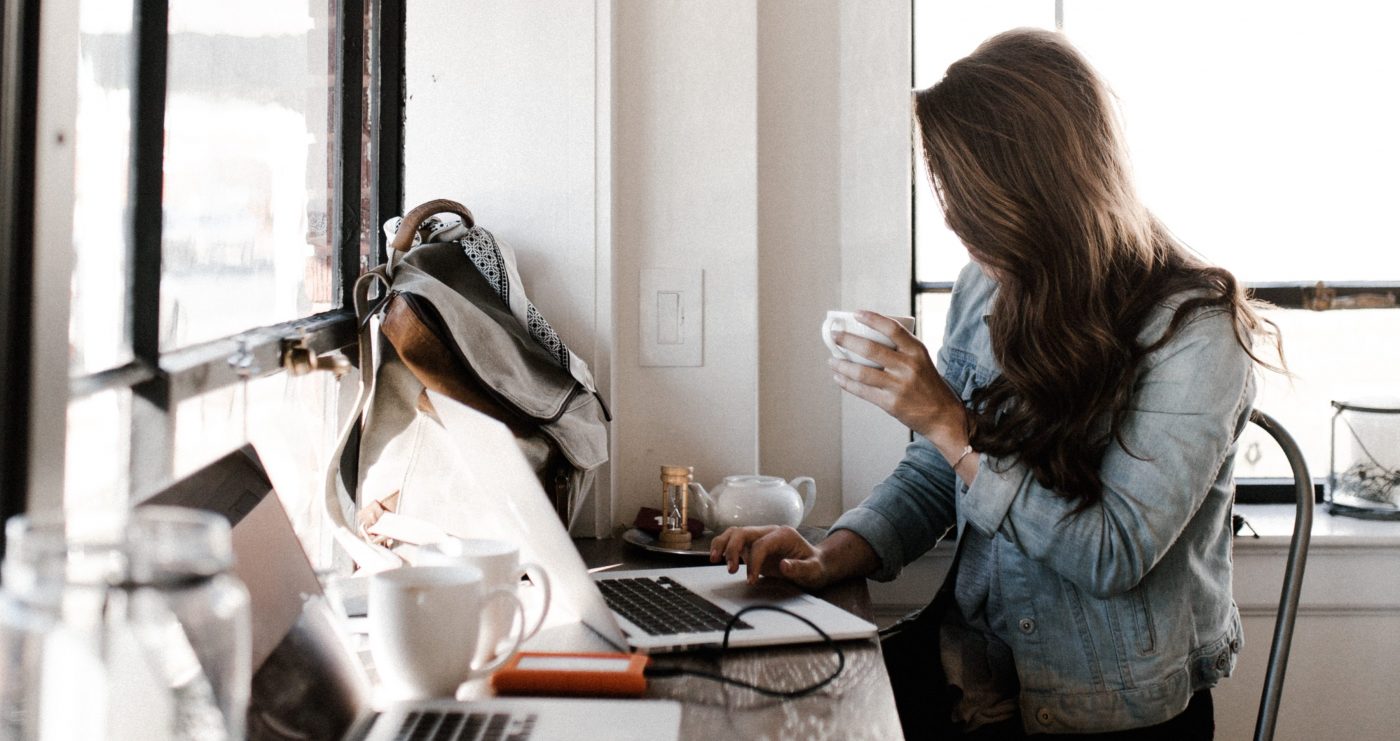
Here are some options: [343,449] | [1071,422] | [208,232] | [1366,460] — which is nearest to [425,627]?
[208,232]

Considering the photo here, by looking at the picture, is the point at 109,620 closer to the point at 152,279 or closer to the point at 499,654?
the point at 499,654

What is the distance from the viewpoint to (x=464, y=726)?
92cm

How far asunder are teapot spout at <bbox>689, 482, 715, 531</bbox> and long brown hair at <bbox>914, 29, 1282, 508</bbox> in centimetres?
47

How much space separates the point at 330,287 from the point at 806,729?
1.11 m

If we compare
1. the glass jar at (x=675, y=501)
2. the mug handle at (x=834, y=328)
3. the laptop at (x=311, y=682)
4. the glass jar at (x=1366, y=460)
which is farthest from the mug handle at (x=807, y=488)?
the glass jar at (x=1366, y=460)

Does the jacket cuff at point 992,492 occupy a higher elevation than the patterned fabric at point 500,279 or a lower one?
lower

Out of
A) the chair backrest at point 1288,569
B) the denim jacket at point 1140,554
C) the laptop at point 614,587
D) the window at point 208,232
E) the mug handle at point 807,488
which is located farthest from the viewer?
the mug handle at point 807,488

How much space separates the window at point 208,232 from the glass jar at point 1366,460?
1.84 meters

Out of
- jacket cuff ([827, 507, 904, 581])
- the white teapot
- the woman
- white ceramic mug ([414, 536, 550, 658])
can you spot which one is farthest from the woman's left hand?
white ceramic mug ([414, 536, 550, 658])

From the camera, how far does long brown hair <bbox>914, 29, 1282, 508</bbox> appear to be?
4.78 feet

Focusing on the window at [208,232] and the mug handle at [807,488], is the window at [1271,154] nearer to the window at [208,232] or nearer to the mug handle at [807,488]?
the mug handle at [807,488]

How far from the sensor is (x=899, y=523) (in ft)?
5.59

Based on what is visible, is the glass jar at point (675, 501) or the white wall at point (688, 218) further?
Result: the white wall at point (688, 218)

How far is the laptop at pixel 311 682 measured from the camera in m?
0.84
